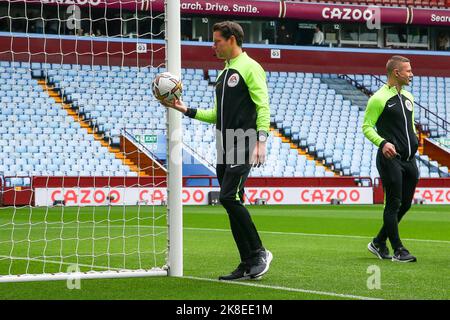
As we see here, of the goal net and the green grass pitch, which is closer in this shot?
the green grass pitch

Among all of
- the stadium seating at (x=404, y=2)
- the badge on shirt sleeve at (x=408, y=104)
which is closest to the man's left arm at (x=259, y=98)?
the badge on shirt sleeve at (x=408, y=104)

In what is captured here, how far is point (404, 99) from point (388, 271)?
6.68ft

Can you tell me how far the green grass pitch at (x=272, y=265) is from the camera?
688cm

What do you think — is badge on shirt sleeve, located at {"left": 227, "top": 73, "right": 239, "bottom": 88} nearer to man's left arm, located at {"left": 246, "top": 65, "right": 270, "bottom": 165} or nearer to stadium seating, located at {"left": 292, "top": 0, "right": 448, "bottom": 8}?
man's left arm, located at {"left": 246, "top": 65, "right": 270, "bottom": 165}

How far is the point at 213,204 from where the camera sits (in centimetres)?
2731

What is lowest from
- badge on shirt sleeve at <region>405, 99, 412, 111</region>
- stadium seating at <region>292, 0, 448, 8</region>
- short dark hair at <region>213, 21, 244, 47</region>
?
badge on shirt sleeve at <region>405, 99, 412, 111</region>

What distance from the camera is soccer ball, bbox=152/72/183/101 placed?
303 inches

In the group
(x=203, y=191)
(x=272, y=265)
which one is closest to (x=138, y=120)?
(x=203, y=191)

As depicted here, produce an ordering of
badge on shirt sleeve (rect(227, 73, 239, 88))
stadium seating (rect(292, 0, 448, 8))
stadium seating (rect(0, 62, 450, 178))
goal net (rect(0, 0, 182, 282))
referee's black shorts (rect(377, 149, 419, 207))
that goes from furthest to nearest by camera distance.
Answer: stadium seating (rect(292, 0, 448, 8)) < stadium seating (rect(0, 62, 450, 178)) < goal net (rect(0, 0, 182, 282)) < referee's black shorts (rect(377, 149, 419, 207)) < badge on shirt sleeve (rect(227, 73, 239, 88))

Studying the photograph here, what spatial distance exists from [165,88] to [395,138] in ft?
9.57

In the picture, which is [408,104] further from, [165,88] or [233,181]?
[165,88]

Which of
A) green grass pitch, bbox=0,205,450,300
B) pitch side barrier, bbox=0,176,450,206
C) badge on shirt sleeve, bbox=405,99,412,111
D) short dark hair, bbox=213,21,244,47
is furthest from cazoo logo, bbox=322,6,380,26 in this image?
short dark hair, bbox=213,21,244,47

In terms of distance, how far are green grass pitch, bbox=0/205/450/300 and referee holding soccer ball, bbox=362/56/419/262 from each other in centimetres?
43
